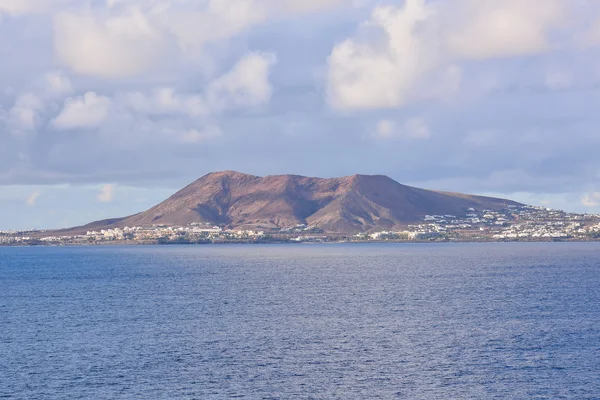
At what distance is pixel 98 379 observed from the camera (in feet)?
206

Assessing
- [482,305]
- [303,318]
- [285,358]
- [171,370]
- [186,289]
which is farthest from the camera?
[186,289]

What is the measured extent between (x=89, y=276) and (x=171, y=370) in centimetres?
12104

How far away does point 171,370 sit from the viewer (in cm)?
6588

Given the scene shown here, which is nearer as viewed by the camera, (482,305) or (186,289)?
(482,305)

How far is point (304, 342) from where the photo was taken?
78.4m

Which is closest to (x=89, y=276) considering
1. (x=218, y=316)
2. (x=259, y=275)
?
(x=259, y=275)

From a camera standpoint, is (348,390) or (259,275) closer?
(348,390)

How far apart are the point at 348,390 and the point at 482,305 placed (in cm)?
5305

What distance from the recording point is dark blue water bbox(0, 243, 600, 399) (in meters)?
60.6

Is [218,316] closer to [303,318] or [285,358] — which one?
[303,318]

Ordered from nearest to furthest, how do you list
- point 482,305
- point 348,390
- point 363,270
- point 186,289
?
point 348,390 → point 482,305 → point 186,289 → point 363,270

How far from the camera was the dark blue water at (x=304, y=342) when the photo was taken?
60.6 metres

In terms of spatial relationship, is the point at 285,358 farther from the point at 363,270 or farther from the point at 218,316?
the point at 363,270

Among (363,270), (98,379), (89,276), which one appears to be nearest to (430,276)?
(363,270)
